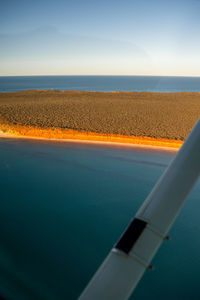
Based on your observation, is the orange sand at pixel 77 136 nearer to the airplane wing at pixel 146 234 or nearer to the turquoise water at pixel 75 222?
the turquoise water at pixel 75 222

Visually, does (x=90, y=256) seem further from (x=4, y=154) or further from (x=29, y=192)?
(x=4, y=154)

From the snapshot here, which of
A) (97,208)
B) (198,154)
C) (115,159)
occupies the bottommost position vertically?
(97,208)

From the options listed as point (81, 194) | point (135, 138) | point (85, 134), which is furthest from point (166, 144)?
point (81, 194)

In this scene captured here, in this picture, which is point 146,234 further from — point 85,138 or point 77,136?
point 77,136

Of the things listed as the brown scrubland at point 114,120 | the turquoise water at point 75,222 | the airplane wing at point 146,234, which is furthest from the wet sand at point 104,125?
the airplane wing at point 146,234

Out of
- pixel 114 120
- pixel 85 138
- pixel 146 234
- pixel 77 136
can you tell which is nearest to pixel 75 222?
pixel 146 234

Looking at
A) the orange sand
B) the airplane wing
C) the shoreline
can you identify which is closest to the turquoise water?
the shoreline
